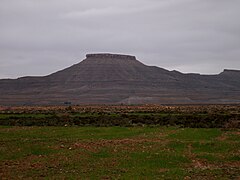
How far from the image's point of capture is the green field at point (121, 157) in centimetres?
1711

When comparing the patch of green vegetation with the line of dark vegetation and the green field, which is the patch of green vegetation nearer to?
the green field

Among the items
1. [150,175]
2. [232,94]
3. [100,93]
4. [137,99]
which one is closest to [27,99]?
[100,93]

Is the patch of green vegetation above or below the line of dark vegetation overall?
below

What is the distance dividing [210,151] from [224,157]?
2187mm

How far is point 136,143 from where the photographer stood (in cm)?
2616

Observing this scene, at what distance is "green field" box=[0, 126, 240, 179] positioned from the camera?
56.1 ft

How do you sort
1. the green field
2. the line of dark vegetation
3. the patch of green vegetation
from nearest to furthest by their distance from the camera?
1. the green field
2. the patch of green vegetation
3. the line of dark vegetation

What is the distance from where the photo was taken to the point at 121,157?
21109mm

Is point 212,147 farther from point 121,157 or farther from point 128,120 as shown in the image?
point 128,120

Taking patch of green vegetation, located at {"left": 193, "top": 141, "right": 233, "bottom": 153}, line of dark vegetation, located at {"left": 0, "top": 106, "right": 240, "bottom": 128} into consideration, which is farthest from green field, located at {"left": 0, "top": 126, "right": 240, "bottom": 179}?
line of dark vegetation, located at {"left": 0, "top": 106, "right": 240, "bottom": 128}

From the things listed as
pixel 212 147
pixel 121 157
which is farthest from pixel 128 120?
pixel 121 157

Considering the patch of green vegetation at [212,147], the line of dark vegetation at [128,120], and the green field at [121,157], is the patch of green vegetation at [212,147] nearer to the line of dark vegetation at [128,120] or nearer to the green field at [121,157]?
the green field at [121,157]

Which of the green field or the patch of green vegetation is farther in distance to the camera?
the patch of green vegetation

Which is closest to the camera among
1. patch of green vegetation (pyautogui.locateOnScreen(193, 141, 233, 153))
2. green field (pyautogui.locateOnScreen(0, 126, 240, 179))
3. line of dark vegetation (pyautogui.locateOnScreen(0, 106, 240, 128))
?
green field (pyautogui.locateOnScreen(0, 126, 240, 179))
